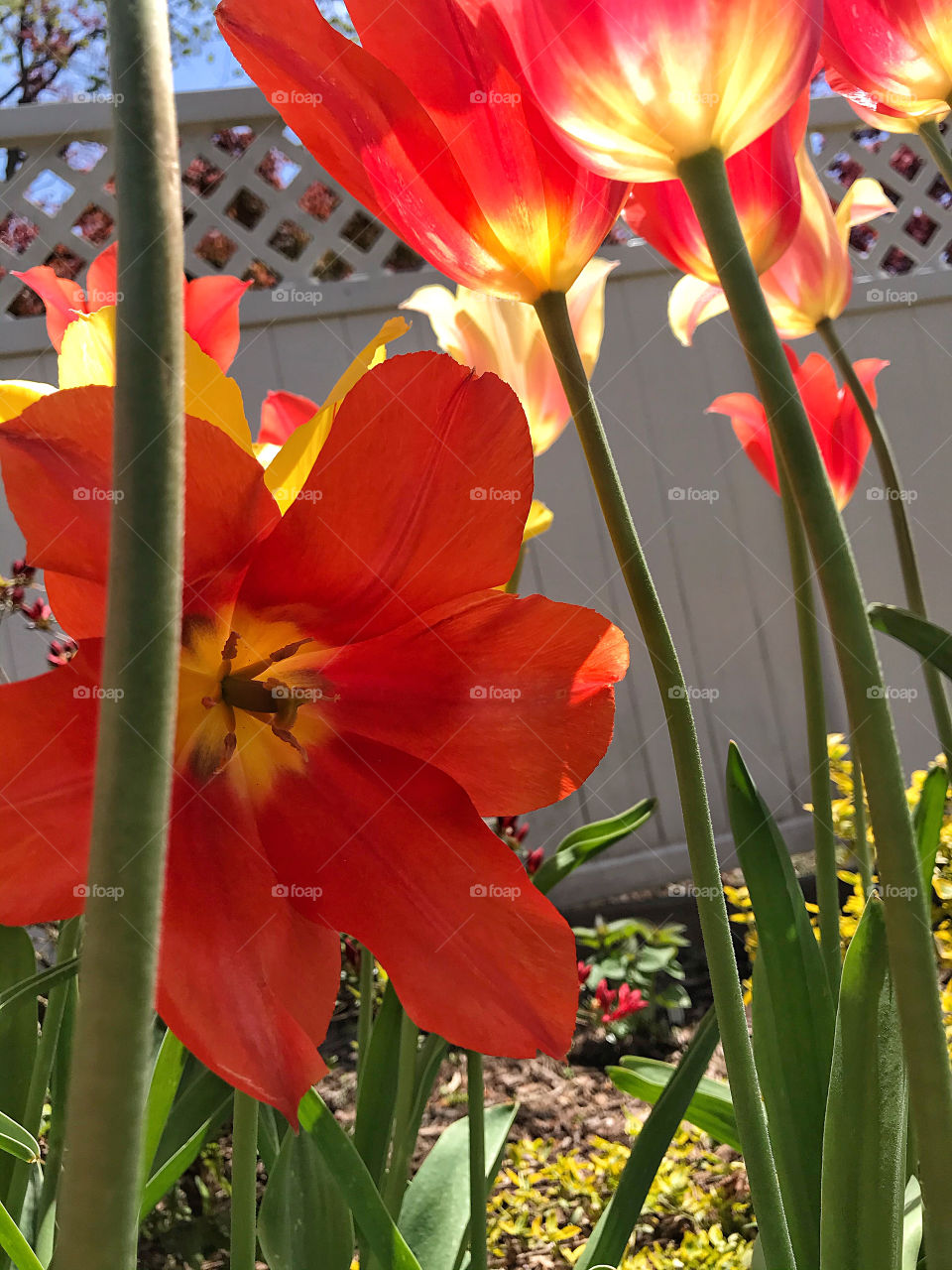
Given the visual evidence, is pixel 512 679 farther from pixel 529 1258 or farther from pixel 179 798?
pixel 529 1258

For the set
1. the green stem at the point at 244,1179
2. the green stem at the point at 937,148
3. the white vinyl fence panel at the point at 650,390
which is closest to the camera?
the green stem at the point at 244,1179

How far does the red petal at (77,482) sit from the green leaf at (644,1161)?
465 millimetres

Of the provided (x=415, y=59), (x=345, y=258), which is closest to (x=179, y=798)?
(x=415, y=59)

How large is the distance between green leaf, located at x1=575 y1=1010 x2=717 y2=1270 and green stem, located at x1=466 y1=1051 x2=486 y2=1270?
7 centimetres

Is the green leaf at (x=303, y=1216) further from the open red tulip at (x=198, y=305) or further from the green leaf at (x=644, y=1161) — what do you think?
the open red tulip at (x=198, y=305)

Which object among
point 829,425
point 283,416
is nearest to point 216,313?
point 283,416

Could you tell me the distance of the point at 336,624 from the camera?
0.38 m

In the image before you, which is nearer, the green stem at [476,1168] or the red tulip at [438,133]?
the red tulip at [438,133]

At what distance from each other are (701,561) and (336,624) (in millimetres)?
3149

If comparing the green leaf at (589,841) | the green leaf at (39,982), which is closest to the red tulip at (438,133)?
the green leaf at (39,982)

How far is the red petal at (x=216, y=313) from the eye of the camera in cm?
52

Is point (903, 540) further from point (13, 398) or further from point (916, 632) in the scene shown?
point (13, 398)

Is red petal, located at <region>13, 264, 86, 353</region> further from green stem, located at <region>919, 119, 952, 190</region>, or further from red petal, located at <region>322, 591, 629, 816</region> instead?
green stem, located at <region>919, 119, 952, 190</region>

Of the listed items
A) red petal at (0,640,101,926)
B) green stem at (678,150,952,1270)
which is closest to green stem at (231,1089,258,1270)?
red petal at (0,640,101,926)
